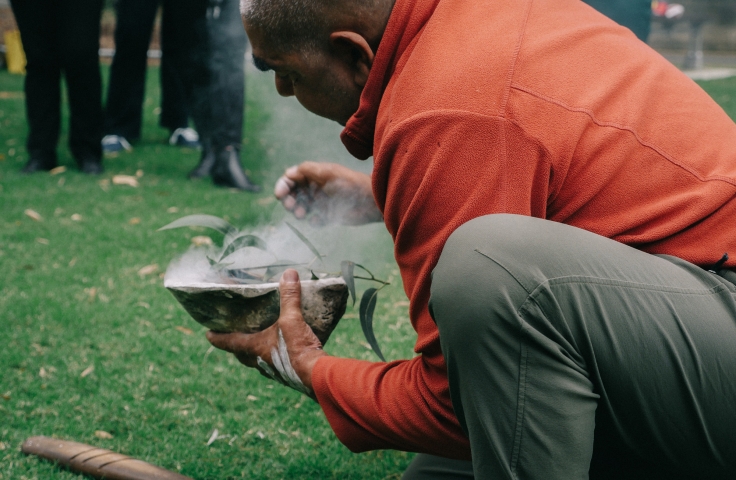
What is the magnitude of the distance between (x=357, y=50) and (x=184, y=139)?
548 cm

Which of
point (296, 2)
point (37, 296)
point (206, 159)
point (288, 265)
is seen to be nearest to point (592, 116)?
point (296, 2)

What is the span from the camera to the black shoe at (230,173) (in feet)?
16.9

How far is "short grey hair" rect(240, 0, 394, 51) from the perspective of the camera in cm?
147

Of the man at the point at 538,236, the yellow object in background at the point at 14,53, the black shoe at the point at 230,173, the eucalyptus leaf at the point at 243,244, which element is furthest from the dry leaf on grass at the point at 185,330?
the yellow object in background at the point at 14,53

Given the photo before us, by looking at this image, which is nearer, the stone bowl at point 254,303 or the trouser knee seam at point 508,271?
the trouser knee seam at point 508,271

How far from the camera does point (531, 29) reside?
140 centimetres

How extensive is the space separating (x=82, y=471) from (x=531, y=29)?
1.52 m

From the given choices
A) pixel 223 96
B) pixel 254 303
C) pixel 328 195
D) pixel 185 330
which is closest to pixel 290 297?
pixel 254 303

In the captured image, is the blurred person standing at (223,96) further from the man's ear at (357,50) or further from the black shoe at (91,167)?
the man's ear at (357,50)

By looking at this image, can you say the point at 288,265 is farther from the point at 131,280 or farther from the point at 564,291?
the point at 131,280

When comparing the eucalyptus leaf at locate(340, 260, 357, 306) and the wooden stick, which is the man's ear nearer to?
the eucalyptus leaf at locate(340, 260, 357, 306)

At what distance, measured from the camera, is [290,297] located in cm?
168

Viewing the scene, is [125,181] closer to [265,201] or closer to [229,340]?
[265,201]

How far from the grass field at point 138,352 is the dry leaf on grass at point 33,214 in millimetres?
24
